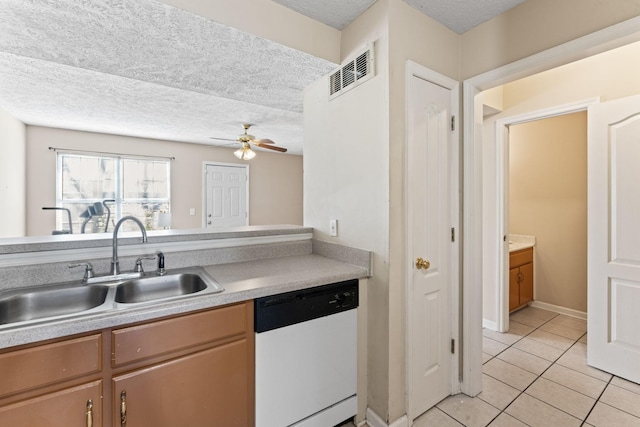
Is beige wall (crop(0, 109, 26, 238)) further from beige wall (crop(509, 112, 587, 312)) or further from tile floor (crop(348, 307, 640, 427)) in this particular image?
beige wall (crop(509, 112, 587, 312))

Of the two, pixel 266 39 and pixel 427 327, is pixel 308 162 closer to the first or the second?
pixel 266 39

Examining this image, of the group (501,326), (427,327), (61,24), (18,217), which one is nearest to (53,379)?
(61,24)

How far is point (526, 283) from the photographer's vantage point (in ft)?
11.1

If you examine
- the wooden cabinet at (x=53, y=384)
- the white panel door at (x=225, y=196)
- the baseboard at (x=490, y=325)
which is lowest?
the baseboard at (x=490, y=325)

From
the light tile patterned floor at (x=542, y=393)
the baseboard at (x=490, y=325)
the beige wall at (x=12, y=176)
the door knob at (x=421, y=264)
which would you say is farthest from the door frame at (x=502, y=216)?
the beige wall at (x=12, y=176)

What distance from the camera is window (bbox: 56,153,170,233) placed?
4.38m

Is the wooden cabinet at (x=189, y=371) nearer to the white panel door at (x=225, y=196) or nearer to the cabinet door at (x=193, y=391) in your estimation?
the cabinet door at (x=193, y=391)

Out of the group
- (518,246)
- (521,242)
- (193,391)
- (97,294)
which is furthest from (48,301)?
(521,242)

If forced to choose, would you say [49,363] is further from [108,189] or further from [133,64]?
[108,189]

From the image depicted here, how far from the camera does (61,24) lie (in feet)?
4.72

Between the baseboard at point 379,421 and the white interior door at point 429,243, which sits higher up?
the white interior door at point 429,243

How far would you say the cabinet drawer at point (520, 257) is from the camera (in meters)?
3.18

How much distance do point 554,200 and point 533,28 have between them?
2.54 metres

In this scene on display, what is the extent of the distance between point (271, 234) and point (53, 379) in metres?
1.28
